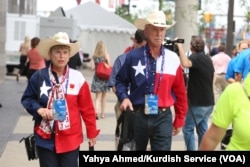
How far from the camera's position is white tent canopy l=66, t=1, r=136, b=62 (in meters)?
42.3

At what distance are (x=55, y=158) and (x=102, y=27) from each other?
35.7m

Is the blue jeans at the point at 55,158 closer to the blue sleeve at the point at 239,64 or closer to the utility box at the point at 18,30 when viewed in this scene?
the blue sleeve at the point at 239,64

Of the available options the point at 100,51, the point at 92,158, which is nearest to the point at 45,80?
the point at 92,158

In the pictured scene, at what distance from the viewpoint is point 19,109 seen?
17453 mm

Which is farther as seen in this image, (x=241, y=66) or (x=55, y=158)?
(x=241, y=66)

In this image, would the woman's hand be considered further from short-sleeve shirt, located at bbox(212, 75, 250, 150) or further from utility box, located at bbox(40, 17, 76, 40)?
utility box, located at bbox(40, 17, 76, 40)

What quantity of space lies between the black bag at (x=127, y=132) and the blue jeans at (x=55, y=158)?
1.38 ft

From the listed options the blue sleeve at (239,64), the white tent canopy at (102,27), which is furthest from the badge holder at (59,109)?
the white tent canopy at (102,27)

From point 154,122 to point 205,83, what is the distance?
353 cm

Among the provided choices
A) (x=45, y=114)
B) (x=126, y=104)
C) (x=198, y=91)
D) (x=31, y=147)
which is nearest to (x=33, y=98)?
(x=45, y=114)

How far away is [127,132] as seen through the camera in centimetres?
687

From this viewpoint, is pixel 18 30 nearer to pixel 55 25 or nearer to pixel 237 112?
pixel 55 25

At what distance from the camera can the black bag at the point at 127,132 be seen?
6695 millimetres

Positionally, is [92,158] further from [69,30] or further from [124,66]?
[69,30]
